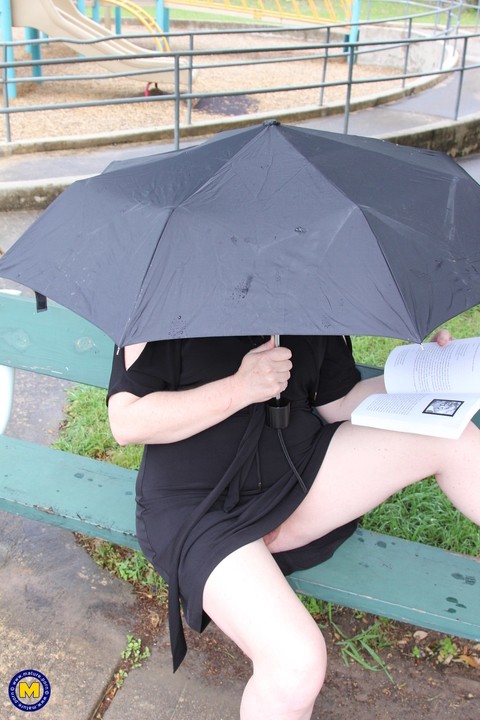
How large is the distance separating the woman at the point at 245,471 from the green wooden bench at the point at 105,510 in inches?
3.8

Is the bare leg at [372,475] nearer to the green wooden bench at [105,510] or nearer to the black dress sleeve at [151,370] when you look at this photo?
the green wooden bench at [105,510]

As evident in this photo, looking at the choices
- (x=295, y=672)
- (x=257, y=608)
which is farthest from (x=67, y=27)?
(x=295, y=672)

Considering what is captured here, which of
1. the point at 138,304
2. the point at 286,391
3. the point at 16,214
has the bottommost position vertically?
the point at 16,214

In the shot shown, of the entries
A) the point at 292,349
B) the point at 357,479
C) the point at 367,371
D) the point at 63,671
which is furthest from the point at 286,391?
the point at 63,671

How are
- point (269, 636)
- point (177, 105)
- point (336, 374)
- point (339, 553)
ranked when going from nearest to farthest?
point (269, 636)
point (339, 553)
point (336, 374)
point (177, 105)

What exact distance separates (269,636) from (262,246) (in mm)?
791

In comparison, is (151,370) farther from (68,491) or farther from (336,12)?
(336,12)

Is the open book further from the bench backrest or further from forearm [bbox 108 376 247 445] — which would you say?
the bench backrest

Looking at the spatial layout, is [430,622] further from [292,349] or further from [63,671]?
[63,671]

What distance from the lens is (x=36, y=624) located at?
2539mm

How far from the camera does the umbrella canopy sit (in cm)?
156

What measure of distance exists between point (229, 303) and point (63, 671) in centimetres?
134

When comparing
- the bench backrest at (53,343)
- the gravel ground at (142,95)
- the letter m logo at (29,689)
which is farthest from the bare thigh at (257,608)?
the gravel ground at (142,95)

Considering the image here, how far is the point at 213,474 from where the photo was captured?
6.74 feet
